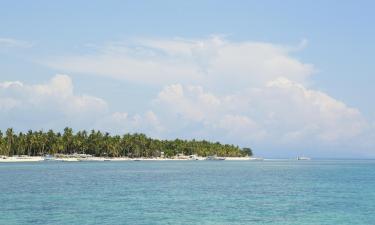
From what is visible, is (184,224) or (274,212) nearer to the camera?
(184,224)

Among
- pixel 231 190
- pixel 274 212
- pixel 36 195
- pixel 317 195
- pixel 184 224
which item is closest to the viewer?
pixel 184 224

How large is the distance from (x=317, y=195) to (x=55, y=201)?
41.2 metres

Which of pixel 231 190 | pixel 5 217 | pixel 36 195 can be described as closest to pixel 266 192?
pixel 231 190

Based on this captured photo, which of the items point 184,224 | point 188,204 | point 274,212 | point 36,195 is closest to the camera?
point 184,224

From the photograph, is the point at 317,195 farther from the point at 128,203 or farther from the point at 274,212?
the point at 128,203

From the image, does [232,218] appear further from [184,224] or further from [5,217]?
[5,217]

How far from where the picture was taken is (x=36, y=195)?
78.6 m

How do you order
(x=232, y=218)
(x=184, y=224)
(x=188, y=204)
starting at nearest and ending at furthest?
1. (x=184, y=224)
2. (x=232, y=218)
3. (x=188, y=204)

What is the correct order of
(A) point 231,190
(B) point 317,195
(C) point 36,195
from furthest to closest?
(A) point 231,190 → (B) point 317,195 → (C) point 36,195

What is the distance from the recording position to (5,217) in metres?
54.5

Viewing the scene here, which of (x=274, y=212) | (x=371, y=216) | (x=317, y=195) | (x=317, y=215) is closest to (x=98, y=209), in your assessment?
(x=274, y=212)

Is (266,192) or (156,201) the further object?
(266,192)

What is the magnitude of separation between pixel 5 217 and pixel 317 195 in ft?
165

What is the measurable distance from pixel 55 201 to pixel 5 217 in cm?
1580
